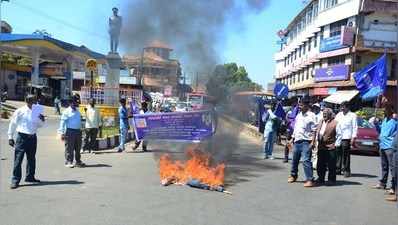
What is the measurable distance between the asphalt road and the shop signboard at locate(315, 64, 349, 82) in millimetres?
32402

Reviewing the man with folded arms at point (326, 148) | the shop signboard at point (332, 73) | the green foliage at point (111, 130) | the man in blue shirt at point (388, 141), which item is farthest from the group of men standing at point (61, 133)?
the shop signboard at point (332, 73)

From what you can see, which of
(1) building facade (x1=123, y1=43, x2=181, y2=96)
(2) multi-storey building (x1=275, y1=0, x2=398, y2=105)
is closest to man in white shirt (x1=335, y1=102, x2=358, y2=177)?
(1) building facade (x1=123, y1=43, x2=181, y2=96)

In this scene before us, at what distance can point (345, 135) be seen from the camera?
11.6m

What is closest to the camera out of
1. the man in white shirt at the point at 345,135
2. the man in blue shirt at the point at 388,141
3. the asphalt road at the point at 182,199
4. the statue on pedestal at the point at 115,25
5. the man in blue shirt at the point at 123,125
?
the asphalt road at the point at 182,199

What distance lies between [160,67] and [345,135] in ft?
16.9

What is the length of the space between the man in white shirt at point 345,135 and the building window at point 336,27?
35476 mm

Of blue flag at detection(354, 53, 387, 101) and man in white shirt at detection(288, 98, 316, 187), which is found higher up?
blue flag at detection(354, 53, 387, 101)

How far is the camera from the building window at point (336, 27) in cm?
4562

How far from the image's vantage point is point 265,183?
33.1 ft

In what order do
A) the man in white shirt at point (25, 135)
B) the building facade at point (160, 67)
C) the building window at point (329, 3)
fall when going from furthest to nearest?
the building window at point (329, 3) → the building facade at point (160, 67) → the man in white shirt at point (25, 135)

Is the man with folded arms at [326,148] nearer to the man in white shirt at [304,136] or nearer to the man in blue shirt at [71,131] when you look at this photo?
the man in white shirt at [304,136]

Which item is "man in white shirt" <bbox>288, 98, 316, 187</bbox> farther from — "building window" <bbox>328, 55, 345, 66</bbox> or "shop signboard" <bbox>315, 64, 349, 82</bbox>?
"building window" <bbox>328, 55, 345, 66</bbox>

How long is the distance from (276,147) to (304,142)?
859 cm

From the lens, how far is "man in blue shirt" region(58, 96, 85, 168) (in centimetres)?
1141
